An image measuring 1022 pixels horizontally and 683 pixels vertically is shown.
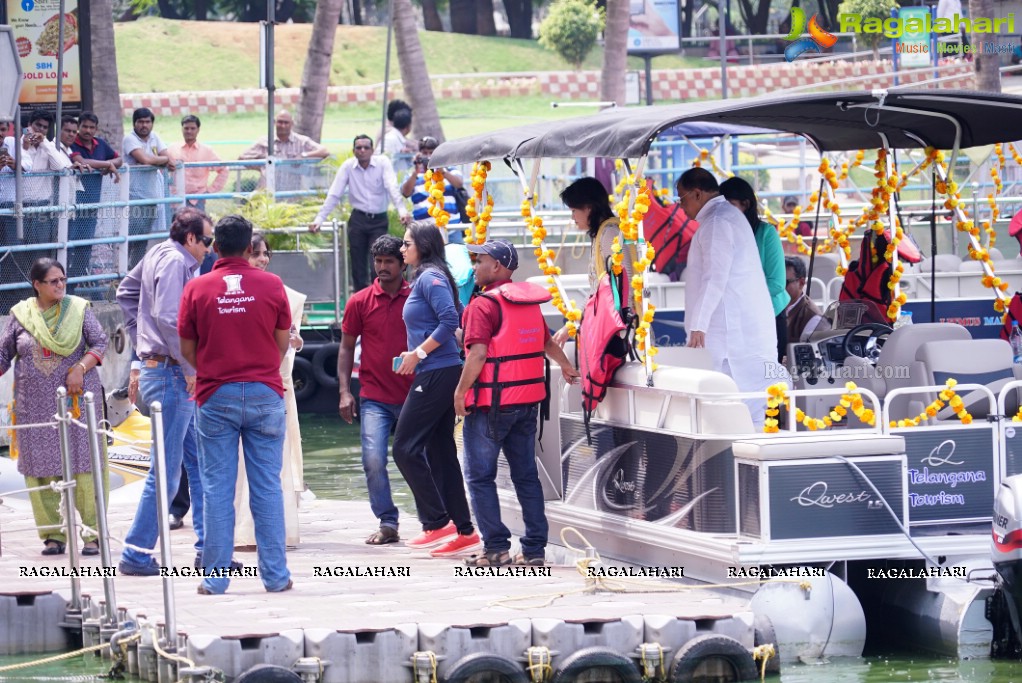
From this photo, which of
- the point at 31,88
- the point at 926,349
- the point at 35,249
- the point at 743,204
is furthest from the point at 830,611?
the point at 31,88


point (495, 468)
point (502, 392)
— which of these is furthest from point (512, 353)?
point (495, 468)

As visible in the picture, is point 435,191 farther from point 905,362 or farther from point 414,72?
point 414,72

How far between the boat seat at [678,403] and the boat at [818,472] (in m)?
0.01

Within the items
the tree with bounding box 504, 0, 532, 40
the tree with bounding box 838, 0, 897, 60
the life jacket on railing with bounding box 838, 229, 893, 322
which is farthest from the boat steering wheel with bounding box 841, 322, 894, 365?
the tree with bounding box 504, 0, 532, 40

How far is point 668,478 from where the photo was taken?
8.38 metres

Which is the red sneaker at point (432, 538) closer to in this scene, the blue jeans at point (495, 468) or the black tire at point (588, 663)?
the blue jeans at point (495, 468)

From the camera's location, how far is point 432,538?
9.67 metres

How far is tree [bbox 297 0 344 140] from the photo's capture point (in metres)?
24.2

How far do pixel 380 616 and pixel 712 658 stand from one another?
4.74 feet

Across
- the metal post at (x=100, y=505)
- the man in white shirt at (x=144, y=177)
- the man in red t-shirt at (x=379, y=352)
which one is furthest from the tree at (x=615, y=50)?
the metal post at (x=100, y=505)

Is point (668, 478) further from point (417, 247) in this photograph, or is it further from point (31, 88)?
point (31, 88)

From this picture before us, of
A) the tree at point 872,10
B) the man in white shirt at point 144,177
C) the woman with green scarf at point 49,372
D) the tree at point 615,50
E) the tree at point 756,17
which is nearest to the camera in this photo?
the woman with green scarf at point 49,372

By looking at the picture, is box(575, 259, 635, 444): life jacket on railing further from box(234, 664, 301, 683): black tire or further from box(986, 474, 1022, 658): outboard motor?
box(234, 664, 301, 683): black tire

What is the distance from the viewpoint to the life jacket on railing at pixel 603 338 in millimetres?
8633
